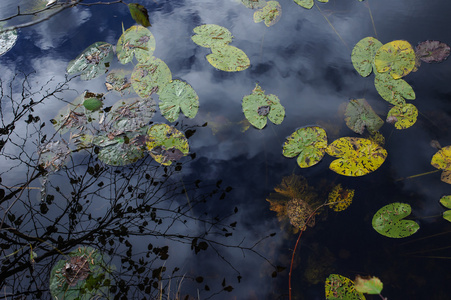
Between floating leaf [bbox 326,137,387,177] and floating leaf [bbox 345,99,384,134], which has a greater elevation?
floating leaf [bbox 345,99,384,134]

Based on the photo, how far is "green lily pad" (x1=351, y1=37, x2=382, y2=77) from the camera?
5.84 ft

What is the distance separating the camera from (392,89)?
1708 millimetres

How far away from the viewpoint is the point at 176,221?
149 cm

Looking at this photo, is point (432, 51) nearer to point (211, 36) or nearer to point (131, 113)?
point (211, 36)

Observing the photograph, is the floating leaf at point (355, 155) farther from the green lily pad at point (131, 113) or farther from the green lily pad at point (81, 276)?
the green lily pad at point (81, 276)

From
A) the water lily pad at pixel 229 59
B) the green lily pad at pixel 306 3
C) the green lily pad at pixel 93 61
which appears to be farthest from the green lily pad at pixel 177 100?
the green lily pad at pixel 306 3

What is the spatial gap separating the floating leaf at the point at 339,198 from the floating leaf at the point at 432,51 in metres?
0.94

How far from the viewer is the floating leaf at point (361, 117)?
162cm

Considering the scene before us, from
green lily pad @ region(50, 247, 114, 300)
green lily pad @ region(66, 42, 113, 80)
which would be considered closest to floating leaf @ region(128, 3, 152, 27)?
green lily pad @ region(66, 42, 113, 80)

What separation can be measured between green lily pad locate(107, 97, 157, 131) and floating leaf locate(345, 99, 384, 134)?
104 cm

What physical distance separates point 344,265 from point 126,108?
131 cm

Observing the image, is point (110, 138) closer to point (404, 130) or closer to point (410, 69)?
point (404, 130)

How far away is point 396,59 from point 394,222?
0.92 m

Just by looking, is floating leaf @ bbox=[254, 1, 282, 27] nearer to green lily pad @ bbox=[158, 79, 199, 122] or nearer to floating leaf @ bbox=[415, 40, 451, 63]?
green lily pad @ bbox=[158, 79, 199, 122]
